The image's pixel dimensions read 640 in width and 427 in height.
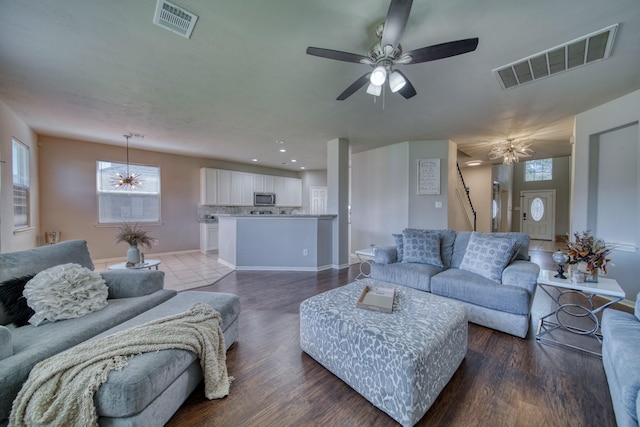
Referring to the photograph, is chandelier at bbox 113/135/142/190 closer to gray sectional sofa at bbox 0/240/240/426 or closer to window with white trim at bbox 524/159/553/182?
gray sectional sofa at bbox 0/240/240/426

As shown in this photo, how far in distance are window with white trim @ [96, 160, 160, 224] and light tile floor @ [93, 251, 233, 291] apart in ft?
3.22

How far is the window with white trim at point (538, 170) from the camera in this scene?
9.10m

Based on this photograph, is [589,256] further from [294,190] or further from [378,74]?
[294,190]

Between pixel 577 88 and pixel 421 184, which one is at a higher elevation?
pixel 577 88

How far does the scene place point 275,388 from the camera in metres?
1.64

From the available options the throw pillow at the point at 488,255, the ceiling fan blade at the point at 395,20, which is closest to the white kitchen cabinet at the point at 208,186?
the ceiling fan blade at the point at 395,20

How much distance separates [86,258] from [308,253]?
124 inches

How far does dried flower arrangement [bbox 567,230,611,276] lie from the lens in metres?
2.13

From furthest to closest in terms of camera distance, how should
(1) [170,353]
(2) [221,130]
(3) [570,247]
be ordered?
1. (2) [221,130]
2. (3) [570,247]
3. (1) [170,353]

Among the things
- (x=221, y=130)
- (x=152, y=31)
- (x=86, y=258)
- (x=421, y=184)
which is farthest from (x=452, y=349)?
(x=221, y=130)

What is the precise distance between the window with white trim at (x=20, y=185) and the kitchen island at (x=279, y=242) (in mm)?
3220

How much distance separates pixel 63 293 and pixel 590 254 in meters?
4.15

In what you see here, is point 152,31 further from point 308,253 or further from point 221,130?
point 308,253

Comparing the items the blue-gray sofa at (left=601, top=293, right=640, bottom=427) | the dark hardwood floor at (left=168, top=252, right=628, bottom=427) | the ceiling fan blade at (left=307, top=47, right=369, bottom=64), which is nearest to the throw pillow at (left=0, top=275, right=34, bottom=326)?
the dark hardwood floor at (left=168, top=252, right=628, bottom=427)
